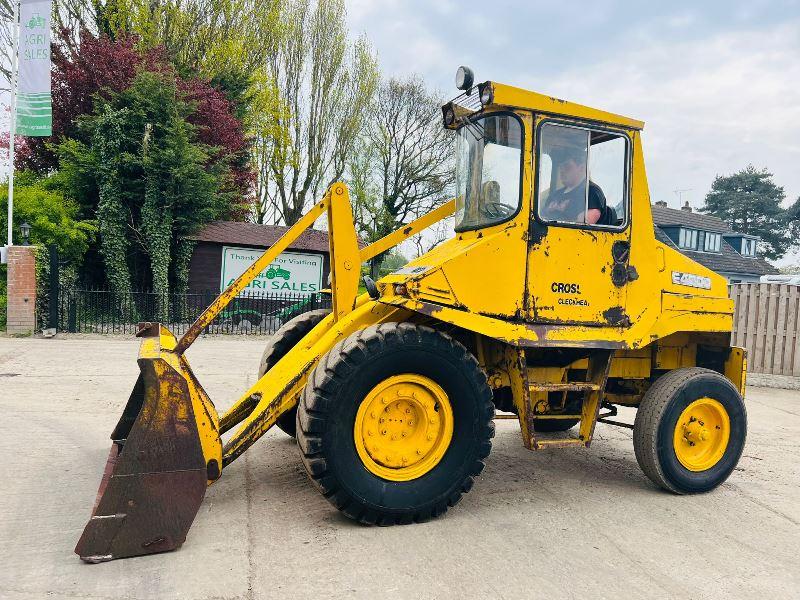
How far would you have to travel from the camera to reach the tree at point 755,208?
5272cm

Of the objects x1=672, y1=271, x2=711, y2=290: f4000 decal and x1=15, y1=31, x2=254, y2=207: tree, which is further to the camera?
x1=15, y1=31, x2=254, y2=207: tree

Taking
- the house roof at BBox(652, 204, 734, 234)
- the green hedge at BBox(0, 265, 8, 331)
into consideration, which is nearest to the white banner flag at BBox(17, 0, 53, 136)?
the green hedge at BBox(0, 265, 8, 331)

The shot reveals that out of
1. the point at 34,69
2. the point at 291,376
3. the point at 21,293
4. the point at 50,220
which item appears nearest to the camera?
the point at 291,376

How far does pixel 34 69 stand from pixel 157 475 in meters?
14.7

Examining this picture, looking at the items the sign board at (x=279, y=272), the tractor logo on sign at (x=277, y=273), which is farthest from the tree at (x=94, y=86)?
the tractor logo on sign at (x=277, y=273)

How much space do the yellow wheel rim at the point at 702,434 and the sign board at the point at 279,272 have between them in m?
14.7

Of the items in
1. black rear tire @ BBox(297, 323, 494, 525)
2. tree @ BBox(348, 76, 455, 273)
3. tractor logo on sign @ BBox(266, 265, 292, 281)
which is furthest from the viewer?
tree @ BBox(348, 76, 455, 273)

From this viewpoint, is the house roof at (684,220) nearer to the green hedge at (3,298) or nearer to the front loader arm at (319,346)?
the green hedge at (3,298)

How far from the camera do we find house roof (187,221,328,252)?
60.5 feet

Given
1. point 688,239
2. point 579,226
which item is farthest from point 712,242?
point 579,226

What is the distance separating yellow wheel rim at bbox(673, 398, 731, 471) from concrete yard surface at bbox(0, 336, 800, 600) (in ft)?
0.91

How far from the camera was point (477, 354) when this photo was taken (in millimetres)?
4598

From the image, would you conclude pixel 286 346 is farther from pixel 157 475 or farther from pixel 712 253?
pixel 712 253

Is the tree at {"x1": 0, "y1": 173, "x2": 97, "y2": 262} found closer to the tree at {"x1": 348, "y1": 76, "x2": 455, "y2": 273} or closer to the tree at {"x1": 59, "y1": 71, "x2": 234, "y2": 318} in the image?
the tree at {"x1": 59, "y1": 71, "x2": 234, "y2": 318}
